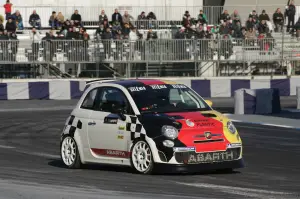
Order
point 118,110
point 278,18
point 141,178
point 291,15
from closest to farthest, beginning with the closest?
1. point 141,178
2. point 118,110
3. point 278,18
4. point 291,15

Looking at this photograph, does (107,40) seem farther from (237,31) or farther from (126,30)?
(237,31)

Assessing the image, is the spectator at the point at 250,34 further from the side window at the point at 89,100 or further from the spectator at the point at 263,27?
the side window at the point at 89,100

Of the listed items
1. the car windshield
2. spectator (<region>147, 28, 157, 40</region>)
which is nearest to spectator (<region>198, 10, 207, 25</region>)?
spectator (<region>147, 28, 157, 40</region>)

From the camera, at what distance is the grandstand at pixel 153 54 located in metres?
33.6

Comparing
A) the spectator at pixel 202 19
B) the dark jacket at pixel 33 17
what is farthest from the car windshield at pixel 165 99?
the dark jacket at pixel 33 17

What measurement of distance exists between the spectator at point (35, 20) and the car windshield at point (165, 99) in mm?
23233

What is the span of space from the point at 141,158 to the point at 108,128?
34.1 inches

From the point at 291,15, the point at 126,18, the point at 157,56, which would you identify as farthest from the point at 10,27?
the point at 291,15

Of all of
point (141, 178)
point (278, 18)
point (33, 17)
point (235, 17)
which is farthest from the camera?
point (278, 18)

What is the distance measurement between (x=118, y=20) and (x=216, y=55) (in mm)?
4271

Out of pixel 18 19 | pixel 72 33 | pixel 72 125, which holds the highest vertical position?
pixel 18 19

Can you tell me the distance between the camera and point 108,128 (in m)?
12.0

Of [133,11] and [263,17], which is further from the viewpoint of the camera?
[133,11]

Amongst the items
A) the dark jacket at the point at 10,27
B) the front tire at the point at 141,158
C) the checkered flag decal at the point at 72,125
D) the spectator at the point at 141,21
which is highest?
the spectator at the point at 141,21
